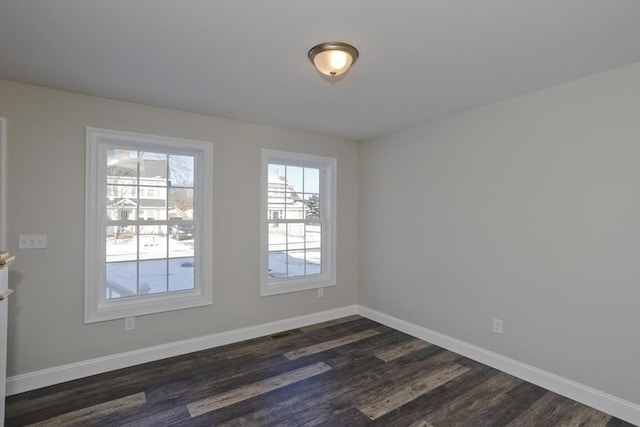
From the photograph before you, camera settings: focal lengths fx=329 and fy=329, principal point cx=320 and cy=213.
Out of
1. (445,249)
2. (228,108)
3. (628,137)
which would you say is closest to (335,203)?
(445,249)

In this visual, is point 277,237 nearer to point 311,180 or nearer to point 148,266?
point 311,180

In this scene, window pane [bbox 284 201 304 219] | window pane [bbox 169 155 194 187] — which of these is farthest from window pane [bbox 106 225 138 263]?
window pane [bbox 284 201 304 219]

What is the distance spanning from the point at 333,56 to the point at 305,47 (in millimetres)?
194

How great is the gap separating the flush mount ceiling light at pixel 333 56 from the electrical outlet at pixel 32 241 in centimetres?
260

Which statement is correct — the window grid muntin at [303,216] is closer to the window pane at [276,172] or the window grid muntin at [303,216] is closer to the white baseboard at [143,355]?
the window pane at [276,172]

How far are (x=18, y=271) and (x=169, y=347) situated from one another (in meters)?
1.40

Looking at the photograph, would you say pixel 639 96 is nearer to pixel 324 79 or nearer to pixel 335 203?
pixel 324 79

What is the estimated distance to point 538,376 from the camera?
2723 millimetres

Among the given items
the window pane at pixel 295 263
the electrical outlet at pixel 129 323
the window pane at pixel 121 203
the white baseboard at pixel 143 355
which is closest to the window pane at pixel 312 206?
the window pane at pixel 295 263

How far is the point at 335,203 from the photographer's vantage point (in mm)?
4438

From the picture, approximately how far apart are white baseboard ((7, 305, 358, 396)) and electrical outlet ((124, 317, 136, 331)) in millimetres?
219

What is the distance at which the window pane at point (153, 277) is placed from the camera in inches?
127

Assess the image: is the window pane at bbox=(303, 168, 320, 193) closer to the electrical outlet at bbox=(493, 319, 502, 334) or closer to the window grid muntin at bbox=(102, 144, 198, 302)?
the window grid muntin at bbox=(102, 144, 198, 302)

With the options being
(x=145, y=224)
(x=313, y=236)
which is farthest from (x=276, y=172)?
(x=145, y=224)
